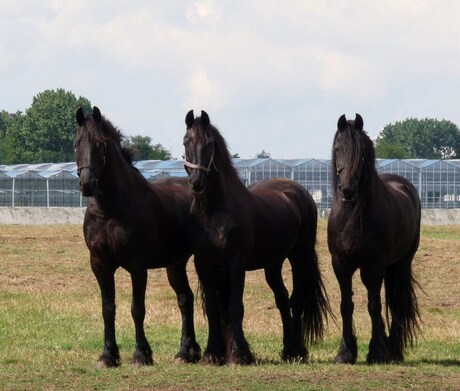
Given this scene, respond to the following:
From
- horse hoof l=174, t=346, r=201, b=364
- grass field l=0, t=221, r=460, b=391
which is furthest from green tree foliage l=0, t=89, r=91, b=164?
horse hoof l=174, t=346, r=201, b=364

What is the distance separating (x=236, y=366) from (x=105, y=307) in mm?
1586

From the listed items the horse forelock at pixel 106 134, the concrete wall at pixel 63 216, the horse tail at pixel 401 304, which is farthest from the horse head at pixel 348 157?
the concrete wall at pixel 63 216

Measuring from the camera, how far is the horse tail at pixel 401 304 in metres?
13.9

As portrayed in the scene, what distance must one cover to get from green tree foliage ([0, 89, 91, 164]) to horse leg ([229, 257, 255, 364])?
97.2 metres

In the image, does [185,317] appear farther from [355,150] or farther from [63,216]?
[63,216]

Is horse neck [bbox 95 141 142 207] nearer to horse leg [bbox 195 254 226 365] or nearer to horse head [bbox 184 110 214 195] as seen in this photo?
horse head [bbox 184 110 214 195]

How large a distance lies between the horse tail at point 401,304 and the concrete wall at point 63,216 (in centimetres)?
3164

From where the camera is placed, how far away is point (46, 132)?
110 metres

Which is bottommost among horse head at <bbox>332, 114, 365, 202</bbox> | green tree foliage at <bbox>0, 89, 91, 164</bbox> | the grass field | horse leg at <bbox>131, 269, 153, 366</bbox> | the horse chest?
the grass field

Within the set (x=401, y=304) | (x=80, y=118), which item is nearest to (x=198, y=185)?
(x=80, y=118)

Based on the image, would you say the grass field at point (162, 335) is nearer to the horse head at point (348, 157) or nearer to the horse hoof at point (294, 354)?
the horse hoof at point (294, 354)

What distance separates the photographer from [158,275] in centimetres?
2491

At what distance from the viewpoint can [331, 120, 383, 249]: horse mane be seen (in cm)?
1266

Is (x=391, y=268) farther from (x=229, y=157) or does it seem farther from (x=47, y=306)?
(x=47, y=306)
